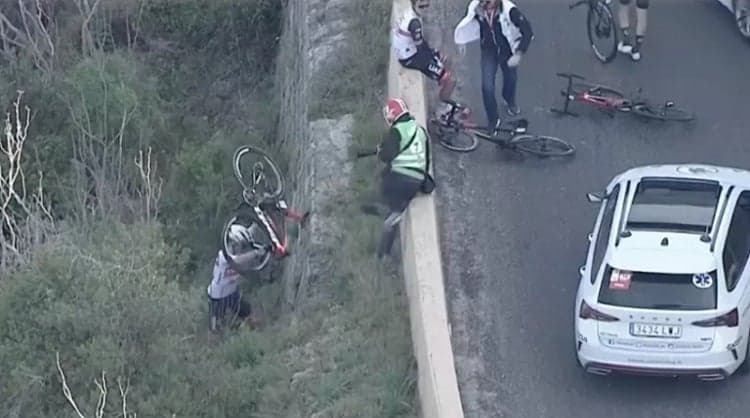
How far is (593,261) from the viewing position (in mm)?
17609

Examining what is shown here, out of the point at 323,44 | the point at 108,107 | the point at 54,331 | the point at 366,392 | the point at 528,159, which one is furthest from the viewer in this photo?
the point at 108,107

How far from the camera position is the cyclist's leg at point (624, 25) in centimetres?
2347

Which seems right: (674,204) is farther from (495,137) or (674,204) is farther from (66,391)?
(66,391)

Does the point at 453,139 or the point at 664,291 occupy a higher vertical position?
the point at 664,291

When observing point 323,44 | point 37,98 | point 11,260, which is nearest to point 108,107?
point 37,98

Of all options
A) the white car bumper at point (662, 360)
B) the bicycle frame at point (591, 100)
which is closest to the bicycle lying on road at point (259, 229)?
the bicycle frame at point (591, 100)

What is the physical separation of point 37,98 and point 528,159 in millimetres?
10142

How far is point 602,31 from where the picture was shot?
23797mm

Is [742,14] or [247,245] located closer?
[247,245]

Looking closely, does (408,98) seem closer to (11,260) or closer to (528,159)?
(528,159)

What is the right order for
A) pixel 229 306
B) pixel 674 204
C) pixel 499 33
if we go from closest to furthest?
pixel 674 204
pixel 499 33
pixel 229 306

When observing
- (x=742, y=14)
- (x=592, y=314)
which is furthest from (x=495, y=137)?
(x=592, y=314)

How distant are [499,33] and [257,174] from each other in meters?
3.79

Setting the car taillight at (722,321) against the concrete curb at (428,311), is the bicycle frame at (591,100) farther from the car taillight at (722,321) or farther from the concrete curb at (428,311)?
the car taillight at (722,321)
